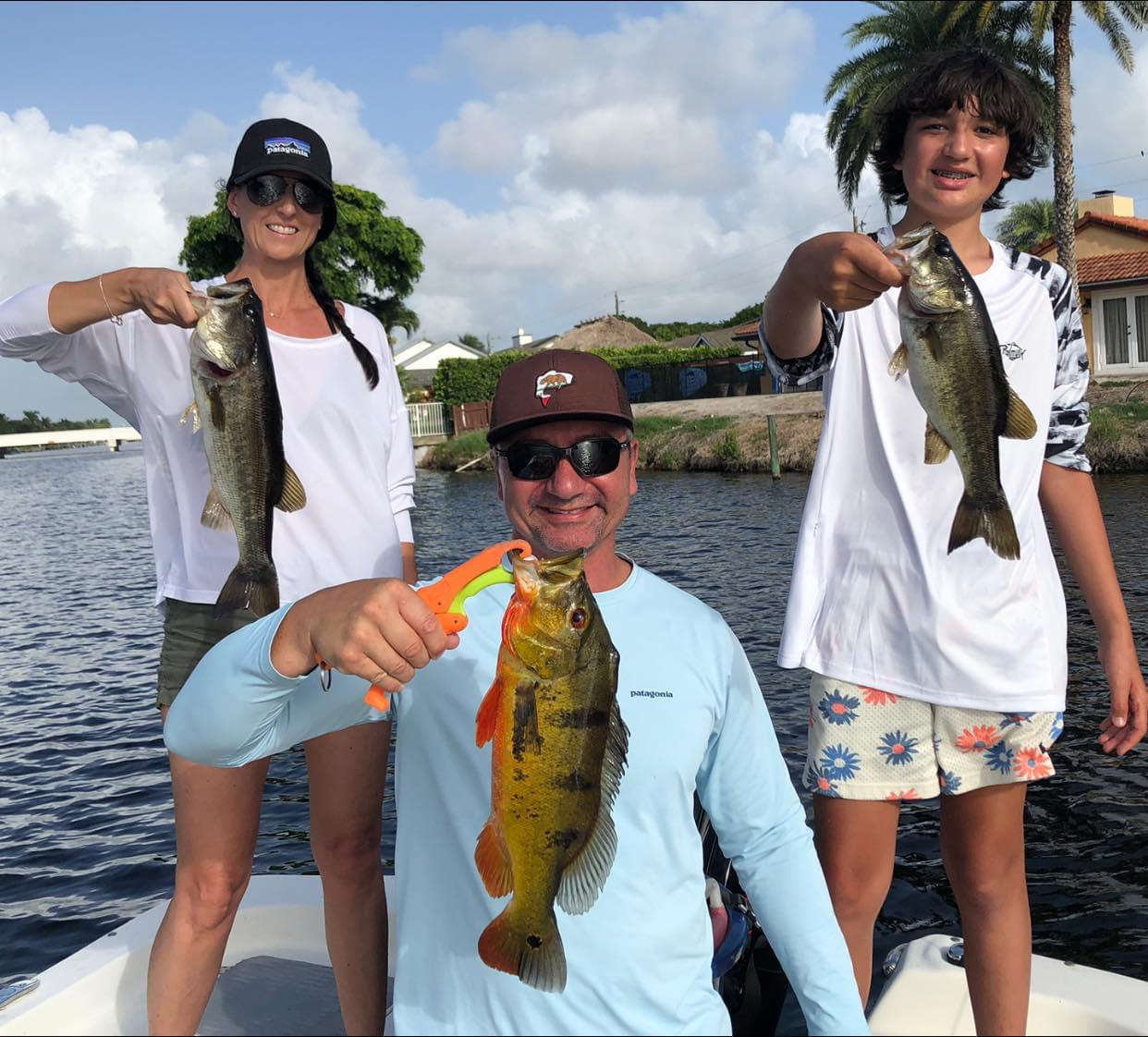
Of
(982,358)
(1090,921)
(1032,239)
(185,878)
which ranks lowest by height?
(1090,921)

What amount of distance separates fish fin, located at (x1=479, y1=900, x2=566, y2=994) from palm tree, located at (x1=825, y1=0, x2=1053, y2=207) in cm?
3014

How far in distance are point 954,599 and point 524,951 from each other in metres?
1.61

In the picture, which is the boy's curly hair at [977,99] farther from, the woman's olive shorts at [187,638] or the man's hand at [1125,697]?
the woman's olive shorts at [187,638]

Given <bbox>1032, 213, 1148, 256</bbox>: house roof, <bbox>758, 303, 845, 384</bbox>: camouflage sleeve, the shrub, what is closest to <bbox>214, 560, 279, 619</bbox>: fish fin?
<bbox>758, 303, 845, 384</bbox>: camouflage sleeve

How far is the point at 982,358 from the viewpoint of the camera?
2605 millimetres

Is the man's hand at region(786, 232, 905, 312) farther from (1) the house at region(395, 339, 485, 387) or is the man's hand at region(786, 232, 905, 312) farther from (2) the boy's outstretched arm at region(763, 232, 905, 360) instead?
(1) the house at region(395, 339, 485, 387)

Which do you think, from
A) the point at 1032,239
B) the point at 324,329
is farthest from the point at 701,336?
the point at 324,329

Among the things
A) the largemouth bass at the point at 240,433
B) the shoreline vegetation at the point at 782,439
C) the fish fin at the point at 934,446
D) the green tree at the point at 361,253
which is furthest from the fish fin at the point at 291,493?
the green tree at the point at 361,253

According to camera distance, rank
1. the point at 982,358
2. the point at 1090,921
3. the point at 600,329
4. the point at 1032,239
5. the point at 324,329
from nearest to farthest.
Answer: the point at 982,358 → the point at 324,329 → the point at 1090,921 → the point at 1032,239 → the point at 600,329

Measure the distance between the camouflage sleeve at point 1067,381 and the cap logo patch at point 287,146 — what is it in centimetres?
229

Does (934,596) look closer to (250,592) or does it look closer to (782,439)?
(250,592)

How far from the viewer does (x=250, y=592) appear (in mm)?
2852

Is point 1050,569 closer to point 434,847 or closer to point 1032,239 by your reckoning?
point 434,847

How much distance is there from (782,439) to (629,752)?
3031 centimetres
